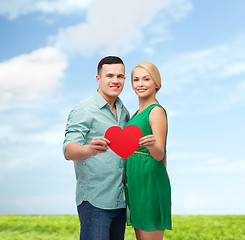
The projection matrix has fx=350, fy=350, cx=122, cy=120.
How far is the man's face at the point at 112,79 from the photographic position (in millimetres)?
3160

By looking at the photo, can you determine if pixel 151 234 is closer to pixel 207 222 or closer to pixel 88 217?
pixel 88 217

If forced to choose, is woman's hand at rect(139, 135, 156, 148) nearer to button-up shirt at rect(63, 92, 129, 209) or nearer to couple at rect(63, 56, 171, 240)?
couple at rect(63, 56, 171, 240)

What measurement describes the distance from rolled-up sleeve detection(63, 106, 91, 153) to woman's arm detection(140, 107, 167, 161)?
0.56m

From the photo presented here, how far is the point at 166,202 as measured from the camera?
2947mm

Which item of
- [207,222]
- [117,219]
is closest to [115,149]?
[117,219]

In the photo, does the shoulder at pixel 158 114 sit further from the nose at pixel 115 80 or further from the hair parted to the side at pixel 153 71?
the nose at pixel 115 80

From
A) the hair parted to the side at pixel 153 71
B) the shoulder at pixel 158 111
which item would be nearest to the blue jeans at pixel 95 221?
the shoulder at pixel 158 111

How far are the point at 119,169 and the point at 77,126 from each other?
0.52m

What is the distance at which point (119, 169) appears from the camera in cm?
303

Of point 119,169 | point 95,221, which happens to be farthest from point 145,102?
point 95,221

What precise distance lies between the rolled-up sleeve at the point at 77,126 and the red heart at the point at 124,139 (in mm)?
325

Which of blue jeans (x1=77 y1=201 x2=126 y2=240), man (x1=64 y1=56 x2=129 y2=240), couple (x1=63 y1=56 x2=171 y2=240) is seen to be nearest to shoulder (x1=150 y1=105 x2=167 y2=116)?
couple (x1=63 y1=56 x2=171 y2=240)

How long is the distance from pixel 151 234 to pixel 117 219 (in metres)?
0.38

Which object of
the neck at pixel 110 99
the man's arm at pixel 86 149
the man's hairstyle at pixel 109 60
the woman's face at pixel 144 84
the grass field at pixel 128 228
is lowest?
the grass field at pixel 128 228
